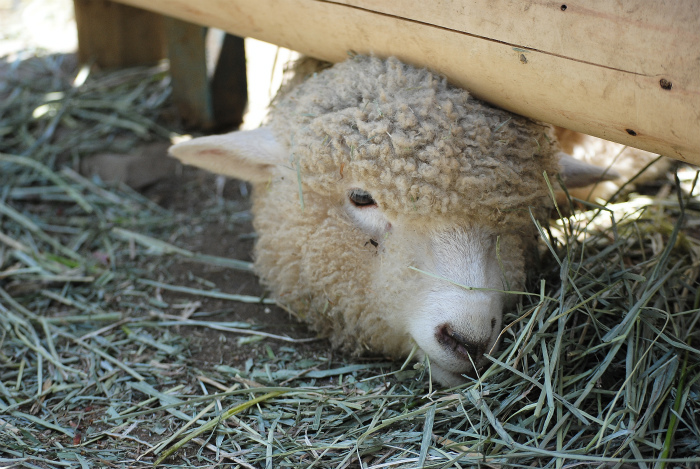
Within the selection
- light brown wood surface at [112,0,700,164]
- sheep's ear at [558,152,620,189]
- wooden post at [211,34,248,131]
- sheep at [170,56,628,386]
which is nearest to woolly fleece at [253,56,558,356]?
sheep at [170,56,628,386]

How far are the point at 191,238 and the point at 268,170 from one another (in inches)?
45.6

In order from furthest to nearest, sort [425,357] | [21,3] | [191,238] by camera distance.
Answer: [21,3] < [191,238] < [425,357]

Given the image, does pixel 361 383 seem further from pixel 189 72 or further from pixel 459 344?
pixel 189 72

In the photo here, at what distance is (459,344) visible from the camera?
227 cm

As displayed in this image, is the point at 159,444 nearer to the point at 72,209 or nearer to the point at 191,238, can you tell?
the point at 191,238

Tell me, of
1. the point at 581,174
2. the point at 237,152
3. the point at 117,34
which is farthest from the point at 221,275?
the point at 117,34

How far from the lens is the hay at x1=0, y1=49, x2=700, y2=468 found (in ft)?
6.64

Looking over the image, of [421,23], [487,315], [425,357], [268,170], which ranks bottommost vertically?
[425,357]

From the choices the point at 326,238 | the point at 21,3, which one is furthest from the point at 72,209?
the point at 21,3

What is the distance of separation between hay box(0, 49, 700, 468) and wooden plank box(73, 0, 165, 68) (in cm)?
231

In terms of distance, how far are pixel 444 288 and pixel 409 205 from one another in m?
0.33

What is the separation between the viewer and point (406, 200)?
7.63 feet

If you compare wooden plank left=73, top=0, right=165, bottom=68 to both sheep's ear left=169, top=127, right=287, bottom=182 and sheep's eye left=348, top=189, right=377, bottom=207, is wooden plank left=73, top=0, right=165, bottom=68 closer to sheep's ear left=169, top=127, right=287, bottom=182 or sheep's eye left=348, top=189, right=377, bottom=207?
sheep's ear left=169, top=127, right=287, bottom=182

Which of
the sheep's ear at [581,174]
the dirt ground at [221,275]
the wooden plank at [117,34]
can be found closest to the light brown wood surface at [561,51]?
the sheep's ear at [581,174]
